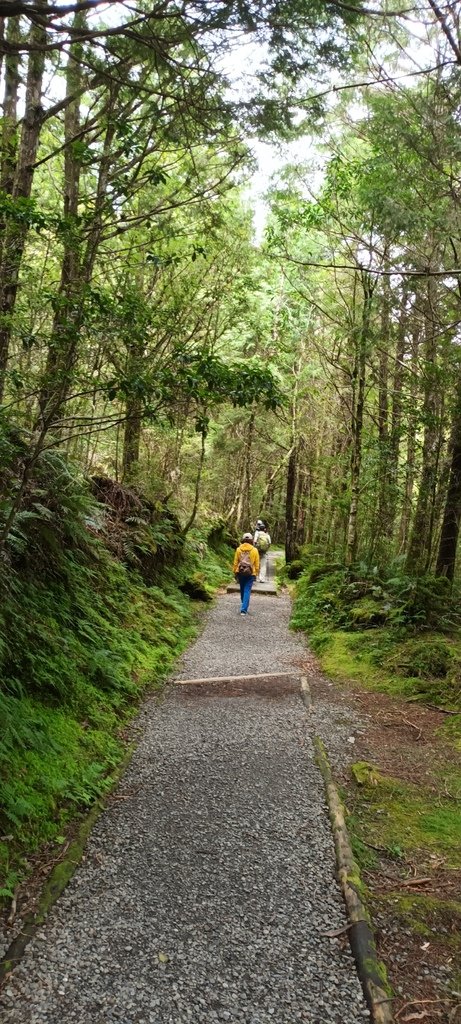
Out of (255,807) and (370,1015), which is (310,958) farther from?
(255,807)

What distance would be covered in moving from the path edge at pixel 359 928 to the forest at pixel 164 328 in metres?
1.99

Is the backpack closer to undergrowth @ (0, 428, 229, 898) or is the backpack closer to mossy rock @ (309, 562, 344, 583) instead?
undergrowth @ (0, 428, 229, 898)

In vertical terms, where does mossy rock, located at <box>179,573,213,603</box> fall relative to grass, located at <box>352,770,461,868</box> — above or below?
above

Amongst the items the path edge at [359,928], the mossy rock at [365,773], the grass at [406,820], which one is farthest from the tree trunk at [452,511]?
the path edge at [359,928]

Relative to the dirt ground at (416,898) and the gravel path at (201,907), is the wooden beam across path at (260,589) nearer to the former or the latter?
the dirt ground at (416,898)

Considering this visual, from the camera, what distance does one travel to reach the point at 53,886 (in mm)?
3504

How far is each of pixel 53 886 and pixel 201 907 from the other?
94 cm

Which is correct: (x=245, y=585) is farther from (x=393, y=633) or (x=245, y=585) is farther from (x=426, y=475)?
(x=426, y=475)

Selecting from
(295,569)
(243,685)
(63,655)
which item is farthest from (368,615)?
(295,569)

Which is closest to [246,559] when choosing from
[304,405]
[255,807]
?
[255,807]

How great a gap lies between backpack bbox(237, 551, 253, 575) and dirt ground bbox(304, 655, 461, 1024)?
6359mm

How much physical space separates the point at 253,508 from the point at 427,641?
30117mm

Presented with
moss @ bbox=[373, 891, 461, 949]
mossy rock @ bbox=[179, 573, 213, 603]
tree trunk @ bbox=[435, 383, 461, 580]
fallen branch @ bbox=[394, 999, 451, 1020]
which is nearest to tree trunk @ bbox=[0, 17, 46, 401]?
moss @ bbox=[373, 891, 461, 949]

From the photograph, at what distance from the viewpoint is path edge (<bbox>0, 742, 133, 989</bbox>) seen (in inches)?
115
